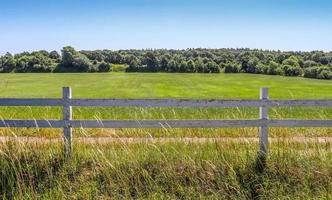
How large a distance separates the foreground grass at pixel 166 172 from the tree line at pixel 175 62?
315ft

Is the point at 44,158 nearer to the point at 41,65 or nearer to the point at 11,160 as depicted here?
the point at 11,160

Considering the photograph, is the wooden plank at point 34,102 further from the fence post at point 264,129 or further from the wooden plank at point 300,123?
the wooden plank at point 300,123

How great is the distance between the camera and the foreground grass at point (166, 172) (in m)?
5.41

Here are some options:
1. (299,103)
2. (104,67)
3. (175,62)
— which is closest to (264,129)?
(299,103)

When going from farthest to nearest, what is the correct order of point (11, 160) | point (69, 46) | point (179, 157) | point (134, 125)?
point (69, 46), point (134, 125), point (179, 157), point (11, 160)

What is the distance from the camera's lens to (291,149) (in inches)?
260

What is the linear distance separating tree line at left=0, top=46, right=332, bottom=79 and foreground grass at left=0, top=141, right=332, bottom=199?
9602 centimetres

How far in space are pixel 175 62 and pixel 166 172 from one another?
115 metres

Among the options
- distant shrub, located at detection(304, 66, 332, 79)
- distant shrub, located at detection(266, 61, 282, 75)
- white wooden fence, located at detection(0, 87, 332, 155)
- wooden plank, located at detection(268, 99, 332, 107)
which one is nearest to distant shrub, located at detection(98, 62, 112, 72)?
distant shrub, located at detection(266, 61, 282, 75)

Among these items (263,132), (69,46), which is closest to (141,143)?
(263,132)

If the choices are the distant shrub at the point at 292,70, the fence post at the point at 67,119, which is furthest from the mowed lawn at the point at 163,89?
the fence post at the point at 67,119

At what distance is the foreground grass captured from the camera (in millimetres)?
5410

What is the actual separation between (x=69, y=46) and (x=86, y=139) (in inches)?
4722

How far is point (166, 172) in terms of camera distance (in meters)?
5.93
